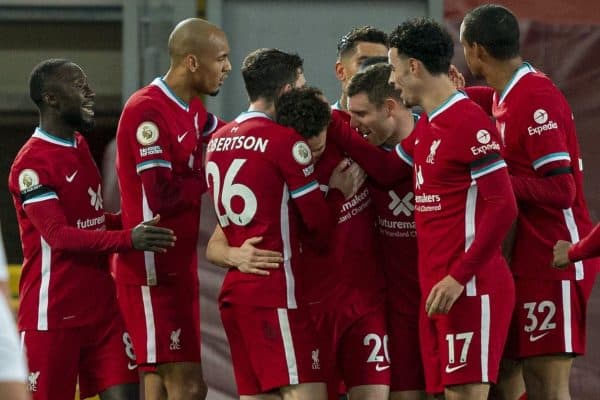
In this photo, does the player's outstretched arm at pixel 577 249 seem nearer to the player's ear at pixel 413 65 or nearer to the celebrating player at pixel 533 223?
the celebrating player at pixel 533 223

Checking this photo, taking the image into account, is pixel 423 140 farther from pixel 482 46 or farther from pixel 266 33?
pixel 266 33

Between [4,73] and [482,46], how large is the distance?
231 inches

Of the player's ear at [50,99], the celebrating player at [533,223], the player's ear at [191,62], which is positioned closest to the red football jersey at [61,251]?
the player's ear at [50,99]

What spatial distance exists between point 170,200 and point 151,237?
199 millimetres

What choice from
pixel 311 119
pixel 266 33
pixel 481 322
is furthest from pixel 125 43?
pixel 481 322

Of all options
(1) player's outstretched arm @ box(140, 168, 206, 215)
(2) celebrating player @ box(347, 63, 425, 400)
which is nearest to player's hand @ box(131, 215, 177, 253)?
(1) player's outstretched arm @ box(140, 168, 206, 215)

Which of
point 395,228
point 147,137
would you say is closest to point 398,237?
point 395,228

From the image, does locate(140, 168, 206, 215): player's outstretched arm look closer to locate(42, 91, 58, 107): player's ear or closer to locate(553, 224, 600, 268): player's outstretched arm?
locate(42, 91, 58, 107): player's ear

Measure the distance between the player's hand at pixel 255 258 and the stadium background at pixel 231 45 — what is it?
1844 mm

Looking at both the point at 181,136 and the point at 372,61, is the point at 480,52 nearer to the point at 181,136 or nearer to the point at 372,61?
the point at 372,61

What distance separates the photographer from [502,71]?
15.3 feet

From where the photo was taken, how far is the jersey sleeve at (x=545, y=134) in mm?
4484

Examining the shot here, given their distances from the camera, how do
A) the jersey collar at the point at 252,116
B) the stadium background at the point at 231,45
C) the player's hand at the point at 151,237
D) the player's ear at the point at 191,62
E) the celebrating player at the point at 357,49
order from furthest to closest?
the stadium background at the point at 231,45
the celebrating player at the point at 357,49
the player's ear at the point at 191,62
the player's hand at the point at 151,237
the jersey collar at the point at 252,116

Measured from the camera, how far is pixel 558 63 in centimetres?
683
